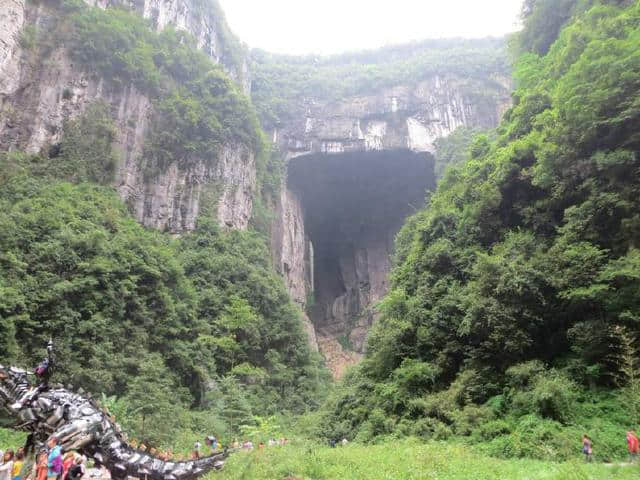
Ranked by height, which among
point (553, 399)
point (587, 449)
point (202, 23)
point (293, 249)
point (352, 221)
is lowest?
point (587, 449)

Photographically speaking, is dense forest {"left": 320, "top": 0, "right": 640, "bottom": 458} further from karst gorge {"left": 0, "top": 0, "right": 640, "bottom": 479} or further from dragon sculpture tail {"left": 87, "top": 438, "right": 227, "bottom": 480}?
dragon sculpture tail {"left": 87, "top": 438, "right": 227, "bottom": 480}

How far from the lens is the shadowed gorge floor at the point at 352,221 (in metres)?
37.1

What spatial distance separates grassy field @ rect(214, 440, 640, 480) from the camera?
5340mm

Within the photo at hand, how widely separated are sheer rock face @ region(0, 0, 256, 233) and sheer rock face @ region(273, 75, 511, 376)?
7.84 metres

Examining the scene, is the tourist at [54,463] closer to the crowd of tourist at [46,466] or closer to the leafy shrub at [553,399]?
the crowd of tourist at [46,466]

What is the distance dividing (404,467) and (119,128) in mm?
22826

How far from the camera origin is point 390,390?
37.9 feet

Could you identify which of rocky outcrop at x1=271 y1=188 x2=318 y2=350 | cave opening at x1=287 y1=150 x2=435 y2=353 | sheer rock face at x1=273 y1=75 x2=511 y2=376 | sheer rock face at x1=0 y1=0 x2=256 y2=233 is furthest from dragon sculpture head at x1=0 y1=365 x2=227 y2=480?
cave opening at x1=287 y1=150 x2=435 y2=353

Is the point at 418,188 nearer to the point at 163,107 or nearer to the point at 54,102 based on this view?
the point at 163,107

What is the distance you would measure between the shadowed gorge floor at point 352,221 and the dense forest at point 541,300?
879 inches

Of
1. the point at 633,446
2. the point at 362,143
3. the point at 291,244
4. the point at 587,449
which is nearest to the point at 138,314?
the point at 587,449

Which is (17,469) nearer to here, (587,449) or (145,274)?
(587,449)

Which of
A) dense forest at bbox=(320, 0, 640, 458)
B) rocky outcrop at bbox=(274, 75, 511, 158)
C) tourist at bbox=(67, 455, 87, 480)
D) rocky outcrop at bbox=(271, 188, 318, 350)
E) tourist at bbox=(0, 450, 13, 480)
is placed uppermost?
rocky outcrop at bbox=(274, 75, 511, 158)

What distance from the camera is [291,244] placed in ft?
114
